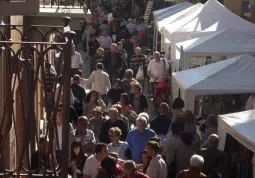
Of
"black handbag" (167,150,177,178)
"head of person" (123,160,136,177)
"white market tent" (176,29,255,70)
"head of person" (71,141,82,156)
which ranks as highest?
"white market tent" (176,29,255,70)

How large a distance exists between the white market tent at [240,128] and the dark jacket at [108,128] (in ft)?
5.12

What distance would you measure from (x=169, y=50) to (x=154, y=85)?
234 cm

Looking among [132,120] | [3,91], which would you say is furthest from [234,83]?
[3,91]

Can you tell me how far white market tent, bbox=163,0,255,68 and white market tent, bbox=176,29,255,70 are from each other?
7.24 ft

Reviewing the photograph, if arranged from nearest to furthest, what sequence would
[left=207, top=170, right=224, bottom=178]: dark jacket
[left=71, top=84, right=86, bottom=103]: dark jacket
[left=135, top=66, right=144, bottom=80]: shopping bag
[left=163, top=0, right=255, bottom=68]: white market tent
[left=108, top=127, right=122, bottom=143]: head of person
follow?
[left=207, top=170, right=224, bottom=178]: dark jacket
[left=108, top=127, right=122, bottom=143]: head of person
[left=71, top=84, right=86, bottom=103]: dark jacket
[left=163, top=0, right=255, bottom=68]: white market tent
[left=135, top=66, right=144, bottom=80]: shopping bag

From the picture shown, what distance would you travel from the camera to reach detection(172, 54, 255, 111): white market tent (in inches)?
562

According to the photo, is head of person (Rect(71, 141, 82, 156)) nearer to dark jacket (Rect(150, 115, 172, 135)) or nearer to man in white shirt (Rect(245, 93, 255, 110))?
dark jacket (Rect(150, 115, 172, 135))

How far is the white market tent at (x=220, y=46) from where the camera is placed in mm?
18375

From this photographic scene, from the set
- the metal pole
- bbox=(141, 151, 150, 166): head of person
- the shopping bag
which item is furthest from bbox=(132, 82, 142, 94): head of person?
the metal pole

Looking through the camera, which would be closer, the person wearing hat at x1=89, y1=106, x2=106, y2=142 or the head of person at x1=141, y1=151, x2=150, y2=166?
the head of person at x1=141, y1=151, x2=150, y2=166

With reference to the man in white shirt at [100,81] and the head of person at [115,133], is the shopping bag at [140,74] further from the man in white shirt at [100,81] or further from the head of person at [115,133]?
the head of person at [115,133]

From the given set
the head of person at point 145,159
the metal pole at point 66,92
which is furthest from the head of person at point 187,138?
the metal pole at point 66,92

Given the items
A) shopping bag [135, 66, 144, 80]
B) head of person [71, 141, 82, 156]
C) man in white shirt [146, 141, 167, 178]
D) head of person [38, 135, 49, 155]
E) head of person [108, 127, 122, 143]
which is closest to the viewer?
head of person [38, 135, 49, 155]

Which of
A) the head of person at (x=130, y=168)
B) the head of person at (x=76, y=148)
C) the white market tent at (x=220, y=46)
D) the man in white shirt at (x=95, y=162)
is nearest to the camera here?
the head of person at (x=130, y=168)
